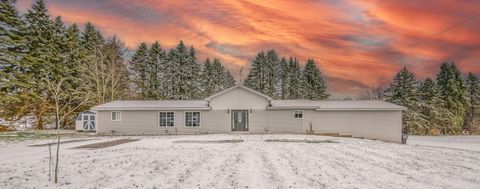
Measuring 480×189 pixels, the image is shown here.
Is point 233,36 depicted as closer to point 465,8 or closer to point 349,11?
point 349,11

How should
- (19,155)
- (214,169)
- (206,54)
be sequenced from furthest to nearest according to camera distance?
(206,54)
(19,155)
(214,169)

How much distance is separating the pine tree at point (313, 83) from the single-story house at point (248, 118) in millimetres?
23803

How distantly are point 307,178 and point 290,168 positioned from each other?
1356mm

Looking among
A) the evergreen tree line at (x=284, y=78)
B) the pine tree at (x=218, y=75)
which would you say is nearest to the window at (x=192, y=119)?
the pine tree at (x=218, y=75)

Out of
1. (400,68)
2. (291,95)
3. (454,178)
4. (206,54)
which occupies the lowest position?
(454,178)

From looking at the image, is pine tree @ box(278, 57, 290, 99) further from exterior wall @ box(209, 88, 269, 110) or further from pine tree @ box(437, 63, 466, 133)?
exterior wall @ box(209, 88, 269, 110)

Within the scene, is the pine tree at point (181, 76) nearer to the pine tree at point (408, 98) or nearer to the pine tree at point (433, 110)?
the pine tree at point (408, 98)

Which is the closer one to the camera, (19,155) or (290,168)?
(290,168)

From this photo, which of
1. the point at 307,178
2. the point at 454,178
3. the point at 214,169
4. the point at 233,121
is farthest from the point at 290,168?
the point at 233,121

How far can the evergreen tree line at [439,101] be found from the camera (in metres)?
41.2

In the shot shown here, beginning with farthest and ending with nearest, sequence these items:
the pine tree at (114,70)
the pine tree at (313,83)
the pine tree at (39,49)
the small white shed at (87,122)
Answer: the pine tree at (313,83), the pine tree at (114,70), the pine tree at (39,49), the small white shed at (87,122)

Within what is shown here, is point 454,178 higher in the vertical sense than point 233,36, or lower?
lower

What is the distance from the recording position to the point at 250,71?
52.6 m

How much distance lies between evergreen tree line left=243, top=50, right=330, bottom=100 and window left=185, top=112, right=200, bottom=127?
26232 millimetres
